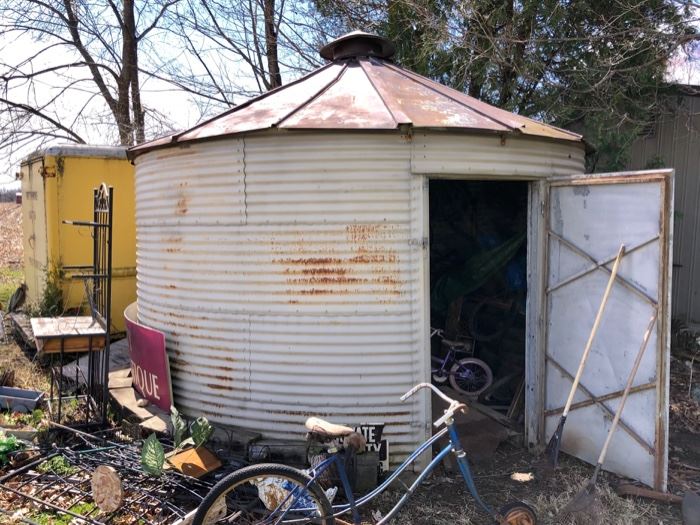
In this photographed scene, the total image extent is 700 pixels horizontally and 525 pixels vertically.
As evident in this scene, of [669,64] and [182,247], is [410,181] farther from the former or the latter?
[669,64]

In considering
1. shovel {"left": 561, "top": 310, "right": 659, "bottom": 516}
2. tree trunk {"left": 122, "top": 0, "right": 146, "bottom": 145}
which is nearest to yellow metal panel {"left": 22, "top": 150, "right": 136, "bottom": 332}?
shovel {"left": 561, "top": 310, "right": 659, "bottom": 516}

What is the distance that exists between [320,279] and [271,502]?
1864 mm

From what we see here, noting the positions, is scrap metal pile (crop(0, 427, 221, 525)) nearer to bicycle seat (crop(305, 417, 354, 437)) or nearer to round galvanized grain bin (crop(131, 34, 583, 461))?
round galvanized grain bin (crop(131, 34, 583, 461))

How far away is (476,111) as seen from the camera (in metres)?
5.45

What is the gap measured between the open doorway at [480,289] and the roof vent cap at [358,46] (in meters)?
2.09

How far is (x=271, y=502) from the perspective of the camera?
3.97m

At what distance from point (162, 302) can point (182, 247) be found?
71 cm

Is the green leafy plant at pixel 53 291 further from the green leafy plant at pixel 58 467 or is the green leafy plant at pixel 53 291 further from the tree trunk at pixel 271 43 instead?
the tree trunk at pixel 271 43

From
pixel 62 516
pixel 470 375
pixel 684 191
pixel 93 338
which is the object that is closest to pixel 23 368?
pixel 93 338

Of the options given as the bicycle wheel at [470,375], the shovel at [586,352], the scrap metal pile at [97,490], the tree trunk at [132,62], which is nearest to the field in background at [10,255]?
the tree trunk at [132,62]

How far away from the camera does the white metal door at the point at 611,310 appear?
460cm

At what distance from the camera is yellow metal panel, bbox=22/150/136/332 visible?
8930 mm

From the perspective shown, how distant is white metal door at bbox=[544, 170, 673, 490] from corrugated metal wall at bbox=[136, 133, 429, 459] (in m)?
1.42

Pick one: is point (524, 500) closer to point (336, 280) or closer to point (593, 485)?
point (593, 485)
